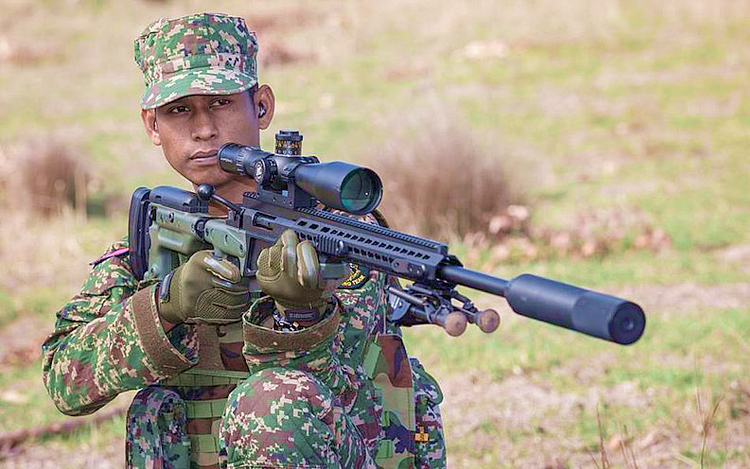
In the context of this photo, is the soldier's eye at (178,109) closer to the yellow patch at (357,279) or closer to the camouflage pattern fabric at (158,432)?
the yellow patch at (357,279)

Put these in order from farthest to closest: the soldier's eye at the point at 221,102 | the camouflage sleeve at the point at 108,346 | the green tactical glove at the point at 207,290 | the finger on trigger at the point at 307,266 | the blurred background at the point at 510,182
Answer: the blurred background at the point at 510,182
the soldier's eye at the point at 221,102
the camouflage sleeve at the point at 108,346
the green tactical glove at the point at 207,290
the finger on trigger at the point at 307,266

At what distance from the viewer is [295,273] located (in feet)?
10.2

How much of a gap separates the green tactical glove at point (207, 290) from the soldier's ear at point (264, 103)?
74 cm

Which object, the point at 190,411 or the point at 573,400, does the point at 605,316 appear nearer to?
the point at 190,411

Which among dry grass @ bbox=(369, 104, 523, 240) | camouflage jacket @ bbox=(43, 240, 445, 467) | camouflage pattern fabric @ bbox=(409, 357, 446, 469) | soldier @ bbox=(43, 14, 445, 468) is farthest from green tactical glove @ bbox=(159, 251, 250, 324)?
dry grass @ bbox=(369, 104, 523, 240)

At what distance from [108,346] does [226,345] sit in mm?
406

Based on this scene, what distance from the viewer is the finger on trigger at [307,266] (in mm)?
3072

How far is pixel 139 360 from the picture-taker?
3.53 m

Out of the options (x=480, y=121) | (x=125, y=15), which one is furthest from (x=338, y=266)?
(x=125, y=15)

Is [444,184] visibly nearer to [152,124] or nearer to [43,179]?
[43,179]

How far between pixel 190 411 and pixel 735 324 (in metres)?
4.40

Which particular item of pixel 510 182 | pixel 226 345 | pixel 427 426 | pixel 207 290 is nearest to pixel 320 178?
pixel 207 290

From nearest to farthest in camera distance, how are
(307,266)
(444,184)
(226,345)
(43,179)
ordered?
1. (307,266)
2. (226,345)
3. (444,184)
4. (43,179)

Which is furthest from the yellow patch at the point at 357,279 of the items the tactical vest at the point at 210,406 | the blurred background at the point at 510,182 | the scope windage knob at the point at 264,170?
the blurred background at the point at 510,182
